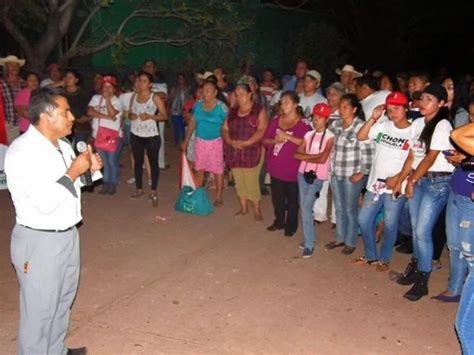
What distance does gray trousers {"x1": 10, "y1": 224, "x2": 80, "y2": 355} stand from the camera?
3365 millimetres

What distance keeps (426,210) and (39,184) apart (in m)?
3.35

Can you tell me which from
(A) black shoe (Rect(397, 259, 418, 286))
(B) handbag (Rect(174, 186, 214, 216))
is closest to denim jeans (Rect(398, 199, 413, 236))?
(A) black shoe (Rect(397, 259, 418, 286))

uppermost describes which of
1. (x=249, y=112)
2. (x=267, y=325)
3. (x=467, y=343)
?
(x=249, y=112)

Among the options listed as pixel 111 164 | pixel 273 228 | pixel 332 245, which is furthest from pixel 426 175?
pixel 111 164

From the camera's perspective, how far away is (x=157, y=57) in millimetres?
18094

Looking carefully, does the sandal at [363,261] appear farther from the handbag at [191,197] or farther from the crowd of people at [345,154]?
the handbag at [191,197]

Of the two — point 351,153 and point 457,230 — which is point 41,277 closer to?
point 457,230

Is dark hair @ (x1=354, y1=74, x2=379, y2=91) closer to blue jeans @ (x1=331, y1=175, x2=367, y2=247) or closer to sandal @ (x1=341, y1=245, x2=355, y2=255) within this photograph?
blue jeans @ (x1=331, y1=175, x2=367, y2=247)

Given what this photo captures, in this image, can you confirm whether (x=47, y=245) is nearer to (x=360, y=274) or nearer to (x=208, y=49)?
(x=360, y=274)

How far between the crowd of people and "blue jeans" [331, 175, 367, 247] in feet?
0.04

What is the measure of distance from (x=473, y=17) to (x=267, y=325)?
1061 inches

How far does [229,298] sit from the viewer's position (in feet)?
16.6

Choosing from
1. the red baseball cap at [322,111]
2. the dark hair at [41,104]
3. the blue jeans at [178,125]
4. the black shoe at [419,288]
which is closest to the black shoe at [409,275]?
the black shoe at [419,288]

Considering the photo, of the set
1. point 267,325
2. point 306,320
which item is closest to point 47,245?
point 267,325
